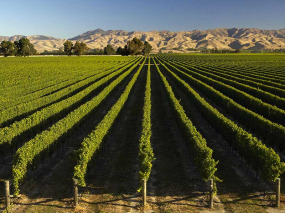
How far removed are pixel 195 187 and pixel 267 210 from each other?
2.96 metres

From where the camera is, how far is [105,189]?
38.9 feet

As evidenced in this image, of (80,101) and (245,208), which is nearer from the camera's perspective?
(245,208)

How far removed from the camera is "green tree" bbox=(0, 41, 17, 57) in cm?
17573

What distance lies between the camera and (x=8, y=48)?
17762 centimetres

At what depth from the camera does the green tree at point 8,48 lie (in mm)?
175725

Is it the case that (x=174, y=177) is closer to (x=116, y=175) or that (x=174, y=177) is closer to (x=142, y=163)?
(x=142, y=163)

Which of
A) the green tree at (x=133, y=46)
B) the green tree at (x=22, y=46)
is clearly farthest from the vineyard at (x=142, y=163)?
the green tree at (x=22, y=46)

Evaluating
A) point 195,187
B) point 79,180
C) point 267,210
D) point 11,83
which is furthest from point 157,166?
point 11,83

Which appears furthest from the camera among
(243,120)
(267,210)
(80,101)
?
(80,101)

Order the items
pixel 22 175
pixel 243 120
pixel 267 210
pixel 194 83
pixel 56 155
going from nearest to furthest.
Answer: pixel 267 210
pixel 22 175
pixel 56 155
pixel 243 120
pixel 194 83

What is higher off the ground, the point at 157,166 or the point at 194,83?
the point at 194,83

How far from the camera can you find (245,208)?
10414 millimetres

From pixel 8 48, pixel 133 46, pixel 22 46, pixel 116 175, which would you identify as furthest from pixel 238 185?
pixel 8 48

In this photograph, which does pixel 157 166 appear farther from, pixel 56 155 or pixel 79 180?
pixel 56 155
